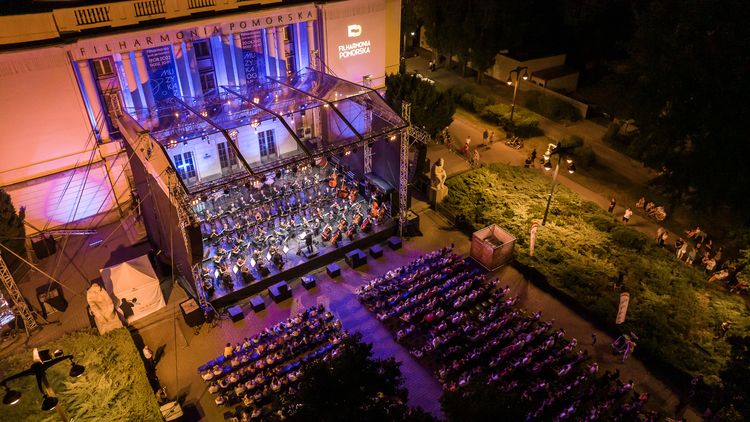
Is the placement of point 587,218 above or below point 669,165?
below

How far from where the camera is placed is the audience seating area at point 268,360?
1622 centimetres

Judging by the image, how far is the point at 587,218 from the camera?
24656 millimetres

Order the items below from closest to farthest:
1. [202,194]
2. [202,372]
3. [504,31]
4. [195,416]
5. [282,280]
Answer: [195,416] → [202,372] → [202,194] → [282,280] → [504,31]

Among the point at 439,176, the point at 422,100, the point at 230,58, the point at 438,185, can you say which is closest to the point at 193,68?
the point at 230,58

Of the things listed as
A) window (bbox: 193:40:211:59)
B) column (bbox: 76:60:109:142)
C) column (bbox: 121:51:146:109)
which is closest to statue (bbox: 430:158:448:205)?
window (bbox: 193:40:211:59)

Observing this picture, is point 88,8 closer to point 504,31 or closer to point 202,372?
point 202,372

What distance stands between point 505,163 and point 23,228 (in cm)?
2482

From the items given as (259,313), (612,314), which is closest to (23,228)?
(259,313)

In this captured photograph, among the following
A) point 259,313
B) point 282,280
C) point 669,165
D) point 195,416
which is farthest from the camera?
point 669,165

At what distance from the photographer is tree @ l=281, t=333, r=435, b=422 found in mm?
10953

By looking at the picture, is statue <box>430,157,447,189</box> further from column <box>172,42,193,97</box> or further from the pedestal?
column <box>172,42,193,97</box>

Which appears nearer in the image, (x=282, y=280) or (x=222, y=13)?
(x=282, y=280)

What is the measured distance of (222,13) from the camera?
24.0 meters

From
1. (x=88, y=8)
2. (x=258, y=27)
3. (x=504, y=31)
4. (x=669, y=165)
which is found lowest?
(x=669, y=165)
